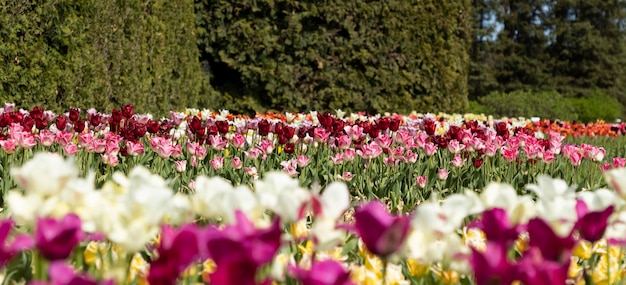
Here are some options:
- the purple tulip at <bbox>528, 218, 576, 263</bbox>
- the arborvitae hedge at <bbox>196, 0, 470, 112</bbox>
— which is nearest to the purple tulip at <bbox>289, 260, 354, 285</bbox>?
the purple tulip at <bbox>528, 218, 576, 263</bbox>

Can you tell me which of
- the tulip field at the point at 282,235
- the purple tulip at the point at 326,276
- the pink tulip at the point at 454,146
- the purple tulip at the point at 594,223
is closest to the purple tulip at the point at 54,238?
the tulip field at the point at 282,235

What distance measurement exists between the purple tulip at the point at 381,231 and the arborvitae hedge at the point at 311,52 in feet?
28.9

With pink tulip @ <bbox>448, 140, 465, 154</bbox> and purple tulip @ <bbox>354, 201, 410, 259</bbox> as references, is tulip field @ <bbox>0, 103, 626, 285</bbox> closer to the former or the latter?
purple tulip @ <bbox>354, 201, 410, 259</bbox>

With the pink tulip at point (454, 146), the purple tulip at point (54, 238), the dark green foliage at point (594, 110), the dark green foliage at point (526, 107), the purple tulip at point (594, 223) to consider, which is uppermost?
the purple tulip at point (54, 238)

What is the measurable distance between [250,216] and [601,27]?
38662mm

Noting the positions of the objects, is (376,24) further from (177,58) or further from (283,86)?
(177,58)

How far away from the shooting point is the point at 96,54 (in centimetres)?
646

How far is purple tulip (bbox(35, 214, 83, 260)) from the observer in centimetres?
102

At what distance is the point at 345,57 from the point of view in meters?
10.1

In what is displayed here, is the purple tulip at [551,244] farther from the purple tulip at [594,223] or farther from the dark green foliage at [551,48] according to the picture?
the dark green foliage at [551,48]

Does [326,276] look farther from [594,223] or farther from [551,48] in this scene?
[551,48]

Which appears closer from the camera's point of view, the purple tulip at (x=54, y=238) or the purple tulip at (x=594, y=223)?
the purple tulip at (x=54, y=238)

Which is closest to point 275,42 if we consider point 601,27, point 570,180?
point 570,180

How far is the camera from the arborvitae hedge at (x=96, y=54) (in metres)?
5.38
